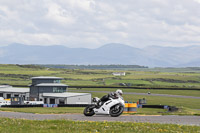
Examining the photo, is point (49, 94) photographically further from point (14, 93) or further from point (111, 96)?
point (111, 96)

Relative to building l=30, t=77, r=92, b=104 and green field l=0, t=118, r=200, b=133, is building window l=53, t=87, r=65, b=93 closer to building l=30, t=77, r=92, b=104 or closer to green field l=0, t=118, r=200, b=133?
building l=30, t=77, r=92, b=104

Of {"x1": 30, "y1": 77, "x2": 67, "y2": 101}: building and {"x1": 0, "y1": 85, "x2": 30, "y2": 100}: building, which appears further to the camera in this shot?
{"x1": 0, "y1": 85, "x2": 30, "y2": 100}: building

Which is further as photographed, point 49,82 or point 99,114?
point 49,82

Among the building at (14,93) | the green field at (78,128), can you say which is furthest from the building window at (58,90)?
the green field at (78,128)

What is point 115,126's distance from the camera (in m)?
18.4

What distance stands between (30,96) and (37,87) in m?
3.15

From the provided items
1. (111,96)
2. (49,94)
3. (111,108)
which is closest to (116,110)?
(111,108)

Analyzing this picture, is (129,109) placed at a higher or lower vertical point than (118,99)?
lower

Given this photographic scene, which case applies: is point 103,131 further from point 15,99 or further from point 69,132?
point 15,99

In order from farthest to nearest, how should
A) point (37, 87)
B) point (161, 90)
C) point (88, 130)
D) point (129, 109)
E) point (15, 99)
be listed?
point (161, 90)
point (37, 87)
point (15, 99)
point (129, 109)
point (88, 130)

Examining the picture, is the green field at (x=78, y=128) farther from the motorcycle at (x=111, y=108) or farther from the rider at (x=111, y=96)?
the rider at (x=111, y=96)

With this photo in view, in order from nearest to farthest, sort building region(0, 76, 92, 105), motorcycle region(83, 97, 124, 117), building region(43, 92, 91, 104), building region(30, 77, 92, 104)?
motorcycle region(83, 97, 124, 117), building region(43, 92, 91, 104), building region(30, 77, 92, 104), building region(0, 76, 92, 105)

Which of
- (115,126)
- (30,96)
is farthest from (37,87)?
(115,126)

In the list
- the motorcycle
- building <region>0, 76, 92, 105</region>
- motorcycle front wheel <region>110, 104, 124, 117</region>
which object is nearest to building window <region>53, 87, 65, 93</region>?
building <region>0, 76, 92, 105</region>
